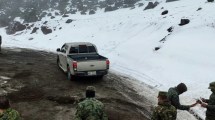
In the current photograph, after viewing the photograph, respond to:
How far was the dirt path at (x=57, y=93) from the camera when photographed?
10766 mm

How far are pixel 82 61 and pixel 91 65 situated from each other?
0.48m

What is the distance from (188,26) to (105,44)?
8572 mm

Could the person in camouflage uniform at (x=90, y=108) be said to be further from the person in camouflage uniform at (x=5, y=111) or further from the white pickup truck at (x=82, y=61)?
the white pickup truck at (x=82, y=61)

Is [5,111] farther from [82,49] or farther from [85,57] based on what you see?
[82,49]

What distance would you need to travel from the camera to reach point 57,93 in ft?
43.0

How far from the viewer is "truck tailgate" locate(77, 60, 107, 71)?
14.8 meters

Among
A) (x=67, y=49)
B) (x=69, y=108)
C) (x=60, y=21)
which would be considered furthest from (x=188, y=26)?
(x=60, y=21)

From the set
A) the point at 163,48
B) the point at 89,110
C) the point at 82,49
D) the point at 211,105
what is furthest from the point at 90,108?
the point at 163,48

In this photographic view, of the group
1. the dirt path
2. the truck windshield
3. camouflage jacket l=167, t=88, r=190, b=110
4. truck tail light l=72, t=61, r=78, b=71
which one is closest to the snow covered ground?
the dirt path

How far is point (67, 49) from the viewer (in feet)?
56.0

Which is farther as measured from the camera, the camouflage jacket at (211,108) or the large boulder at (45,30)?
the large boulder at (45,30)

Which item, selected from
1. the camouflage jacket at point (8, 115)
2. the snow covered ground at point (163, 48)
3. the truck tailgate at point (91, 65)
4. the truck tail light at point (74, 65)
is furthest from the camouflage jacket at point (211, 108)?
the truck tail light at point (74, 65)

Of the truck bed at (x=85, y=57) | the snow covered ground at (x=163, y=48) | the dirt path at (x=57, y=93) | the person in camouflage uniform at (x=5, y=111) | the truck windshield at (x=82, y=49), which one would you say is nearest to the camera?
the person in camouflage uniform at (x=5, y=111)

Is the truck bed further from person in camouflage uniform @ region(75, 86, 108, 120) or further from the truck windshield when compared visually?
person in camouflage uniform @ region(75, 86, 108, 120)
